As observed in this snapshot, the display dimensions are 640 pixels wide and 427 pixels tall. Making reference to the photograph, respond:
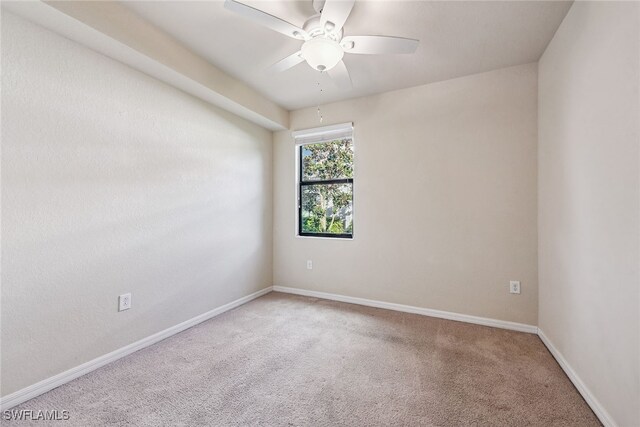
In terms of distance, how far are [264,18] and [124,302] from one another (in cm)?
219

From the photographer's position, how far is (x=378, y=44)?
5.82 ft

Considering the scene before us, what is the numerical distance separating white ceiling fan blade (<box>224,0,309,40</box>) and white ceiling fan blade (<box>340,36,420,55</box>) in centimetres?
28

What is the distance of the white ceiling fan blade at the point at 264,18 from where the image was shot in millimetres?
1471

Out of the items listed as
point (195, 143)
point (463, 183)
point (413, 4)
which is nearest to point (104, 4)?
point (195, 143)

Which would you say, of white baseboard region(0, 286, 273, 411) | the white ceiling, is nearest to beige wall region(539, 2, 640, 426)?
the white ceiling

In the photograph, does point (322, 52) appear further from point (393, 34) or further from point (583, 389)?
point (583, 389)

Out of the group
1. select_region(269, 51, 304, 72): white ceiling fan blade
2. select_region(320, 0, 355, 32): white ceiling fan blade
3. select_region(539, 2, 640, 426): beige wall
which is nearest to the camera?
select_region(539, 2, 640, 426): beige wall

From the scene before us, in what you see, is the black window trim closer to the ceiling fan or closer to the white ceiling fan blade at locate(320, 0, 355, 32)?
the ceiling fan

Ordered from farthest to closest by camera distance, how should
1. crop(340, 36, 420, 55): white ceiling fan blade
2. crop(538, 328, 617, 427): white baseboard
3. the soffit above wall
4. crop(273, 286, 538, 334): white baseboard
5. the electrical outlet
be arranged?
crop(273, 286, 538, 334): white baseboard, the electrical outlet, crop(340, 36, 420, 55): white ceiling fan blade, the soffit above wall, crop(538, 328, 617, 427): white baseboard

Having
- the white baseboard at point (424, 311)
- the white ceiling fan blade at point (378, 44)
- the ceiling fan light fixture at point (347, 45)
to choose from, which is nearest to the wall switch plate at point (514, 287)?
the white baseboard at point (424, 311)

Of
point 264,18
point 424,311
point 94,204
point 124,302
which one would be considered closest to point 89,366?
point 124,302

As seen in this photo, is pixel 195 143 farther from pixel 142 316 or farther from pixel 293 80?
pixel 142 316

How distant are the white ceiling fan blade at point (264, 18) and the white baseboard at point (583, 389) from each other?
2621mm

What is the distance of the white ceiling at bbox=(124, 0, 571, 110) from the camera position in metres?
1.80
